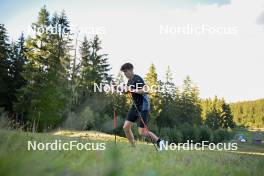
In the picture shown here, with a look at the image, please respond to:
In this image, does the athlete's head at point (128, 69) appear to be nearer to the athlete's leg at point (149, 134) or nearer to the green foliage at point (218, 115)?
the athlete's leg at point (149, 134)

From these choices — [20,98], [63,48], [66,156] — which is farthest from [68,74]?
[66,156]

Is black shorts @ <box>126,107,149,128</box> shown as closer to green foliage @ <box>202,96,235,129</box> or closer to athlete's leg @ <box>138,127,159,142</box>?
athlete's leg @ <box>138,127,159,142</box>

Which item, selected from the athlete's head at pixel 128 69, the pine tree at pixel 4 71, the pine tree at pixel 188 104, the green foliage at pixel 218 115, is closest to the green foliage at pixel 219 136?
the pine tree at pixel 188 104

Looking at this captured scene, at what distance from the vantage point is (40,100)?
114ft

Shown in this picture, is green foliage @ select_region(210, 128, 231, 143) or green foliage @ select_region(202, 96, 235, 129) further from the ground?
green foliage @ select_region(202, 96, 235, 129)

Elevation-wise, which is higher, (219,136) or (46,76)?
(46,76)

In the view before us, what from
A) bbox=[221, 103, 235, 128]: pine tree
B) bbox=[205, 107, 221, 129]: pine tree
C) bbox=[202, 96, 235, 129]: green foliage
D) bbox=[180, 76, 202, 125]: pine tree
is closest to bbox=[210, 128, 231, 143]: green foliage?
bbox=[180, 76, 202, 125]: pine tree

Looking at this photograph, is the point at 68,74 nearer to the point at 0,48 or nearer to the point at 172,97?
the point at 0,48

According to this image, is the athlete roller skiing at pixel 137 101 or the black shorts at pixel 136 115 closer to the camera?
the athlete roller skiing at pixel 137 101

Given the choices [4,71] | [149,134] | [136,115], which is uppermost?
[4,71]

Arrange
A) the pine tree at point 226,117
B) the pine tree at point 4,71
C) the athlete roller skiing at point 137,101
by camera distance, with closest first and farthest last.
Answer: the athlete roller skiing at point 137,101 → the pine tree at point 4,71 → the pine tree at point 226,117

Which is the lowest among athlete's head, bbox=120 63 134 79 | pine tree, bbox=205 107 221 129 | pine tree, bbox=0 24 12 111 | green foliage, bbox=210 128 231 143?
green foliage, bbox=210 128 231 143

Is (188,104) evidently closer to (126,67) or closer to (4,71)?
(4,71)

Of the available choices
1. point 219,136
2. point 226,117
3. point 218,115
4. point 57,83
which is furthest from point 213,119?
point 57,83
